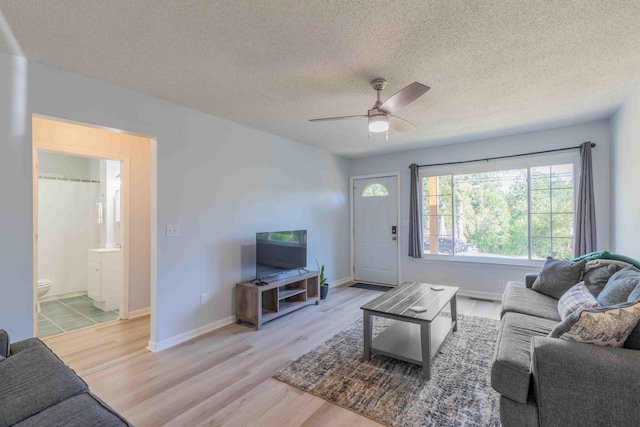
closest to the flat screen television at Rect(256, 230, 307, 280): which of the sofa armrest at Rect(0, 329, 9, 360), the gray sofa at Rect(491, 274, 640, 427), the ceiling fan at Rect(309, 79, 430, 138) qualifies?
the ceiling fan at Rect(309, 79, 430, 138)

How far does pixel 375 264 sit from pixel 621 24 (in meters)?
4.39

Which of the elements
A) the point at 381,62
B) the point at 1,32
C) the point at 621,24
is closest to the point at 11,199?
the point at 1,32

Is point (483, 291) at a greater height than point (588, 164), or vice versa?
point (588, 164)

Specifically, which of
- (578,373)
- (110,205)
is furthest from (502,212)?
(110,205)

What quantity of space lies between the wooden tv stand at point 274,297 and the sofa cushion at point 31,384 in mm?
2043

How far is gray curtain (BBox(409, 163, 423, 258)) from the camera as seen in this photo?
16.3 feet

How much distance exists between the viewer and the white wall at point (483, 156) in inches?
142

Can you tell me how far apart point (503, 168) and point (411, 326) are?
2836 mm

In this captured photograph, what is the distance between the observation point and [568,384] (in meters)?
1.40

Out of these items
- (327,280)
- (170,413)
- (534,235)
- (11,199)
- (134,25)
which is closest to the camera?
(134,25)

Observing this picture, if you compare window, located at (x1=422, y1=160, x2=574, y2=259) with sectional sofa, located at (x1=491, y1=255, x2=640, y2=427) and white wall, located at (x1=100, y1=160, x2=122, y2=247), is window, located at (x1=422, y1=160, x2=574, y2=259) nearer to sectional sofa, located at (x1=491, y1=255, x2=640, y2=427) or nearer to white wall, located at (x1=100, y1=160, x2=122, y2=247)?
sectional sofa, located at (x1=491, y1=255, x2=640, y2=427)

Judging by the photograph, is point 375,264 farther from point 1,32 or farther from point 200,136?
point 1,32

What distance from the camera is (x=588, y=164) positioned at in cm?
362

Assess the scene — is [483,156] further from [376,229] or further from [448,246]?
[376,229]
